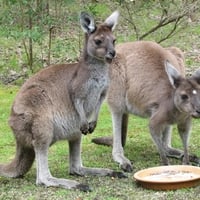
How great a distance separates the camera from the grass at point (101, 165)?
Result: 5680 millimetres

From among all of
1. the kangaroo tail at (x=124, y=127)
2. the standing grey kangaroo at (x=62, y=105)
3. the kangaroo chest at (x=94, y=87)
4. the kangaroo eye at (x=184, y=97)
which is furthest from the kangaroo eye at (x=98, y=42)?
the kangaroo tail at (x=124, y=127)

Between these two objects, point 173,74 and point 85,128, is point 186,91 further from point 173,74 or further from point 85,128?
point 85,128

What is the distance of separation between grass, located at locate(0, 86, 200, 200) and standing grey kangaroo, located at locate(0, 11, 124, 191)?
0.17m

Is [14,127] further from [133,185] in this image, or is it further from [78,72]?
[133,185]

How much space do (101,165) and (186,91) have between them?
4.12ft

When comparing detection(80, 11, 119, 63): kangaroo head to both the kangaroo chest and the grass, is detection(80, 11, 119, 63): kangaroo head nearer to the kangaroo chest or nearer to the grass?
the kangaroo chest

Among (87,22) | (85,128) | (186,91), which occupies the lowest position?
(85,128)

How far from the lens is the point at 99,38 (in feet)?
20.1

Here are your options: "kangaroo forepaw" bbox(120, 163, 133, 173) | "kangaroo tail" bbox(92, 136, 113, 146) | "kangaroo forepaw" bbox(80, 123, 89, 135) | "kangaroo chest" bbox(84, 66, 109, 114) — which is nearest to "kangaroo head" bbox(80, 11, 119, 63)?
"kangaroo chest" bbox(84, 66, 109, 114)

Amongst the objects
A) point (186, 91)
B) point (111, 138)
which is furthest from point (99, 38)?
point (111, 138)

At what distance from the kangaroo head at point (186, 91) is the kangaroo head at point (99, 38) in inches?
28.5

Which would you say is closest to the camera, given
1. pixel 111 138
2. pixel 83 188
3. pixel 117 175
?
pixel 83 188

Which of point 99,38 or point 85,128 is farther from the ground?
point 99,38

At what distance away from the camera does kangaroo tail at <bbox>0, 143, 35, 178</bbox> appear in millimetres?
6230
